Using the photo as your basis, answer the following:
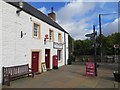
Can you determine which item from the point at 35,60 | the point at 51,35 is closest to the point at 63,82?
the point at 35,60

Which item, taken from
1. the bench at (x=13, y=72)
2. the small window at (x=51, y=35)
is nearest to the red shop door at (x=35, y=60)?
the bench at (x=13, y=72)

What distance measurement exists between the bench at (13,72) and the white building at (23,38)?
29 cm

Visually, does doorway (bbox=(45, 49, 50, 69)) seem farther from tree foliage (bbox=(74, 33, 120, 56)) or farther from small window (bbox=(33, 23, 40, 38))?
tree foliage (bbox=(74, 33, 120, 56))

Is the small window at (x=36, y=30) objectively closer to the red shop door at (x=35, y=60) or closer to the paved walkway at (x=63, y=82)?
the red shop door at (x=35, y=60)

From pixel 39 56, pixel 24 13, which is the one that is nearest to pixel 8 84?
pixel 24 13

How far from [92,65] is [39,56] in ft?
16.1

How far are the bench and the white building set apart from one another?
294mm

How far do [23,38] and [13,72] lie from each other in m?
2.91

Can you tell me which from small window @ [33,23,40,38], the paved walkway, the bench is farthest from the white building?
the paved walkway

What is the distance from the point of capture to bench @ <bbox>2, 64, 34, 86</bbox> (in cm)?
1138

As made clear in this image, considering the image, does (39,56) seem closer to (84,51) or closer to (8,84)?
(8,84)

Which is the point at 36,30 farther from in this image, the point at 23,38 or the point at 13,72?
the point at 13,72

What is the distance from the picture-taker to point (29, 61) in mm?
15422

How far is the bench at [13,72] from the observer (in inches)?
448
